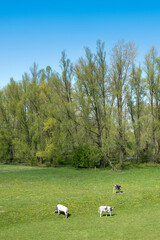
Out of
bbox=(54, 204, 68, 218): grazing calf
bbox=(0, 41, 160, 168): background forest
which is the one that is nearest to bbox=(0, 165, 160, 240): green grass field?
bbox=(54, 204, 68, 218): grazing calf

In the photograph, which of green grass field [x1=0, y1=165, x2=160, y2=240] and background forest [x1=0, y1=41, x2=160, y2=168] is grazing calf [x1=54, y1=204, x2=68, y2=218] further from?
background forest [x1=0, y1=41, x2=160, y2=168]

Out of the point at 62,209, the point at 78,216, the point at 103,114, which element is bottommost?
the point at 78,216

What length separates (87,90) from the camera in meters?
40.4

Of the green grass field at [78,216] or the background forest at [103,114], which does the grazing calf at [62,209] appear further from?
the background forest at [103,114]

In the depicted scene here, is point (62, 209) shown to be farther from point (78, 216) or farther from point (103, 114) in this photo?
point (103, 114)

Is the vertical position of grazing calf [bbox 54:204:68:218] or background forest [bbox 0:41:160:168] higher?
background forest [bbox 0:41:160:168]

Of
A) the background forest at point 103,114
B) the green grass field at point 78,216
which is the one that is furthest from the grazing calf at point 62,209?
the background forest at point 103,114

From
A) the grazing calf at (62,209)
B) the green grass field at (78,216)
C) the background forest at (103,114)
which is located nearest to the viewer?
the green grass field at (78,216)

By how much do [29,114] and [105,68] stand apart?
21.5m

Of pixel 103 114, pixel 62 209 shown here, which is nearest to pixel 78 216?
pixel 62 209

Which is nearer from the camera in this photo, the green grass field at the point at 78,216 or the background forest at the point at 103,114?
the green grass field at the point at 78,216

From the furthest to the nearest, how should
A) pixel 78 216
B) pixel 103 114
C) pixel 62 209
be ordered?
pixel 103 114 → pixel 78 216 → pixel 62 209

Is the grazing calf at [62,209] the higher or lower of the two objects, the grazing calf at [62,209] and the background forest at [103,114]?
the lower

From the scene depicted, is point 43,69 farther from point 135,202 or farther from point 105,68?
point 135,202
